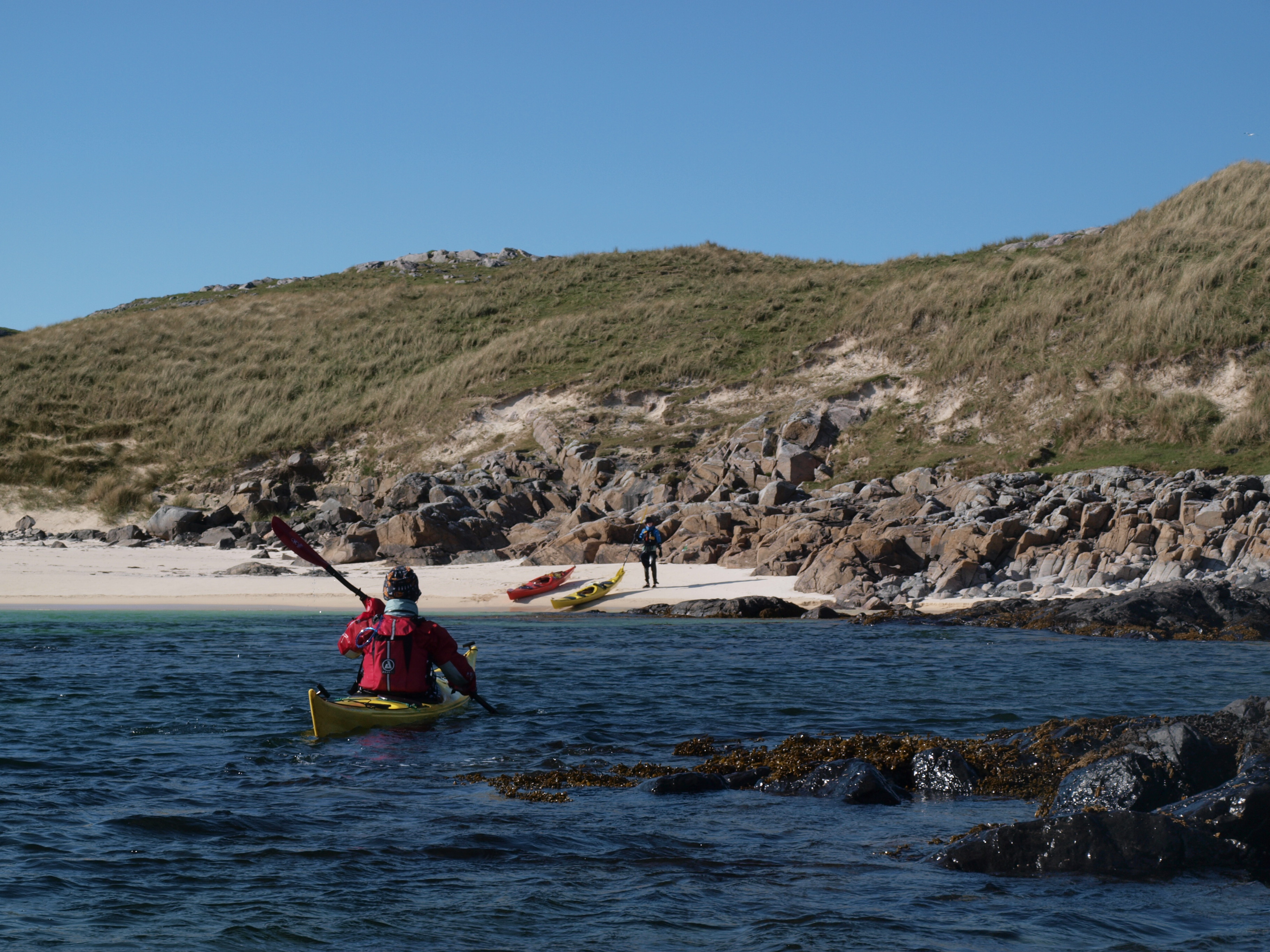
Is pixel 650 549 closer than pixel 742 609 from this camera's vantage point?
No

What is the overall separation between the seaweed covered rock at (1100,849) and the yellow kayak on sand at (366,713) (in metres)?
6.36

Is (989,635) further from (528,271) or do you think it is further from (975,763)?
(528,271)

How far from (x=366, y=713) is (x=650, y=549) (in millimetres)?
13658

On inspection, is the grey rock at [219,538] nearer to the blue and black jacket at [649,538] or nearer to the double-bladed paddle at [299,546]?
the blue and black jacket at [649,538]

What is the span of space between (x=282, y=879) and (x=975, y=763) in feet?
19.4

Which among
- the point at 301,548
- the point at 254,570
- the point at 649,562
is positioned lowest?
the point at 254,570

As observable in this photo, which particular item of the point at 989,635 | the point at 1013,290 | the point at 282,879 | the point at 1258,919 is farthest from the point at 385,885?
the point at 1013,290

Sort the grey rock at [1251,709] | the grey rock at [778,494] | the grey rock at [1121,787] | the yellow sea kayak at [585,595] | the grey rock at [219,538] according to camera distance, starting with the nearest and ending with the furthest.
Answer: the grey rock at [1121,787] → the grey rock at [1251,709] → the yellow sea kayak at [585,595] → the grey rock at [778,494] → the grey rock at [219,538]

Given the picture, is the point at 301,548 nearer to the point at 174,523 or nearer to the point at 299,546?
the point at 299,546

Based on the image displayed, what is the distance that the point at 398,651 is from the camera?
11.4 metres

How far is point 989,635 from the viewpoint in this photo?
1872 centimetres

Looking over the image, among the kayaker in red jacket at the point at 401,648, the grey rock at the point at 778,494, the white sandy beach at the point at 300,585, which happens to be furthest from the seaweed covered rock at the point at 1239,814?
the grey rock at the point at 778,494

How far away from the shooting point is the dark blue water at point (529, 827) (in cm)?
588

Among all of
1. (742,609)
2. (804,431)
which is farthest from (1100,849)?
(804,431)
